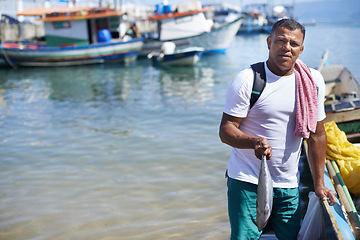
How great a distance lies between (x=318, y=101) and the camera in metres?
2.62

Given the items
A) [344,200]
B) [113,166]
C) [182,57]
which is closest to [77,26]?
[182,57]

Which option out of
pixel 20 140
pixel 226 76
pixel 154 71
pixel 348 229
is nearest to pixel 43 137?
pixel 20 140

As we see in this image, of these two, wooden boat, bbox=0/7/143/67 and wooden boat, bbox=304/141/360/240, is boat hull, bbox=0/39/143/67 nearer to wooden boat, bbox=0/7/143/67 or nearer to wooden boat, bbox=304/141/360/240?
wooden boat, bbox=0/7/143/67

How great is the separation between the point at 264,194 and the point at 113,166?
4961mm

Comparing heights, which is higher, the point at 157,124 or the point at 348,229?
the point at 348,229

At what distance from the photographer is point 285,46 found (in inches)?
97.1

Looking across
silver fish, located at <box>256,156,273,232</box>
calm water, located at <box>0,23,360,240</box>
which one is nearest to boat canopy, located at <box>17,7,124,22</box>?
calm water, located at <box>0,23,360,240</box>

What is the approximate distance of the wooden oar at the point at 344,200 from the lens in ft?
10.7

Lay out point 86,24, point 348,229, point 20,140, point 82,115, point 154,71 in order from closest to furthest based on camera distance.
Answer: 1. point 348,229
2. point 20,140
3. point 82,115
4. point 154,71
5. point 86,24

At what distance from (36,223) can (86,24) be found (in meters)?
21.0

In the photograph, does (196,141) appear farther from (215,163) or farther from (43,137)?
(43,137)

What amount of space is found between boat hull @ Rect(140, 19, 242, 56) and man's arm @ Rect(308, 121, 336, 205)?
2328 centimetres

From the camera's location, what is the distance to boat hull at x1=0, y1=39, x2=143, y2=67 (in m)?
23.2

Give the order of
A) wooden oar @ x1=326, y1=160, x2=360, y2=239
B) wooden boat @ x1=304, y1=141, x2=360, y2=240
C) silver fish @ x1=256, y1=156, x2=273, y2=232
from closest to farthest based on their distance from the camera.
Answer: silver fish @ x1=256, y1=156, x2=273, y2=232, wooden boat @ x1=304, y1=141, x2=360, y2=240, wooden oar @ x1=326, y1=160, x2=360, y2=239
